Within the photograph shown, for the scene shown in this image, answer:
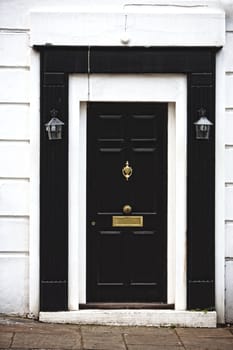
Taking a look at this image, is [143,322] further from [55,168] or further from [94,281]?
[55,168]

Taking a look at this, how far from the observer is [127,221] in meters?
11.2

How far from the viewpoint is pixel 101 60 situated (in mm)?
10977

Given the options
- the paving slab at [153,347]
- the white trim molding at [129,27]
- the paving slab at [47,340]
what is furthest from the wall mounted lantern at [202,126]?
the paving slab at [47,340]

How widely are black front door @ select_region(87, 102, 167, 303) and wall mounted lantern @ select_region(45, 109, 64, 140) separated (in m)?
0.47

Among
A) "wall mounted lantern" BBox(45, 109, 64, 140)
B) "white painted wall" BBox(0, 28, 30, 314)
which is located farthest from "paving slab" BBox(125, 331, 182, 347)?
"wall mounted lantern" BBox(45, 109, 64, 140)

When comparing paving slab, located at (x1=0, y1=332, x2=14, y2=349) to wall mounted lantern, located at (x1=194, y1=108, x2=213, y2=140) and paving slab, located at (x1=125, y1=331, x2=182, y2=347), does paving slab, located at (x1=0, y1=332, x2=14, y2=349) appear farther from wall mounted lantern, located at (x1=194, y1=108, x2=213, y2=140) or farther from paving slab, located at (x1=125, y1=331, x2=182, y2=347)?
wall mounted lantern, located at (x1=194, y1=108, x2=213, y2=140)

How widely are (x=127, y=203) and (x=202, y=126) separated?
4.39ft

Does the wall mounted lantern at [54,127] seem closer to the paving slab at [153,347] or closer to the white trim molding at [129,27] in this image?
the white trim molding at [129,27]

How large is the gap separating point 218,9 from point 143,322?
3.90 m

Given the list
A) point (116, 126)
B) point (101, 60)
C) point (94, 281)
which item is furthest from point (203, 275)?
point (101, 60)

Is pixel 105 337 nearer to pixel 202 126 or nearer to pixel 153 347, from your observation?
pixel 153 347

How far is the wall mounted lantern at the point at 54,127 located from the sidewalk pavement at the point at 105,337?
2.24 m

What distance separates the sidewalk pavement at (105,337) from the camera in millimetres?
10055

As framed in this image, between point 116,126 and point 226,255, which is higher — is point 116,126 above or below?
above
